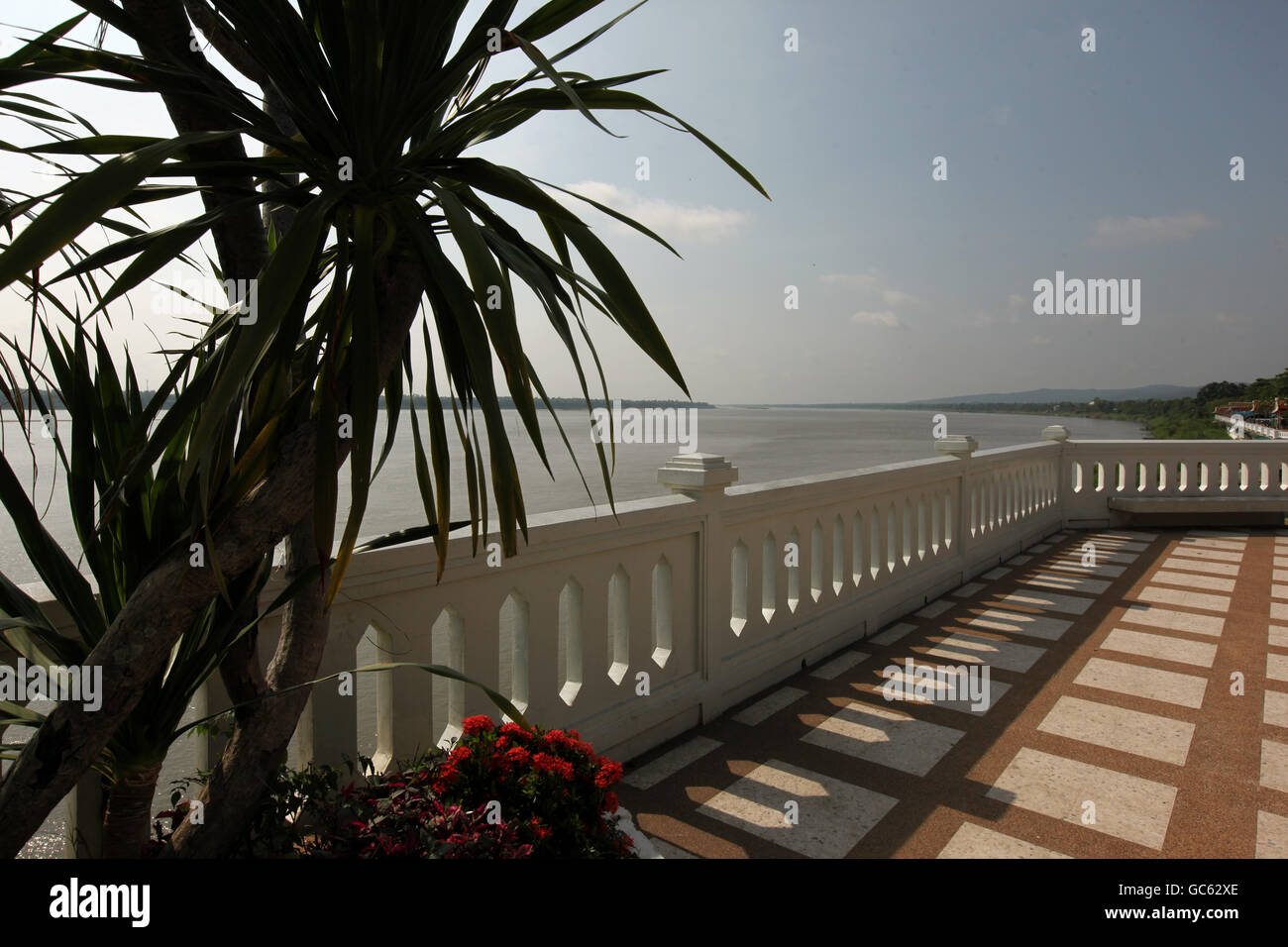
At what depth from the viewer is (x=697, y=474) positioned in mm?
3150

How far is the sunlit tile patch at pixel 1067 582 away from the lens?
5.65 m

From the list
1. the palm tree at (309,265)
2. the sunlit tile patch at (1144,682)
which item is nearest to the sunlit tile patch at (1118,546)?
the sunlit tile patch at (1144,682)

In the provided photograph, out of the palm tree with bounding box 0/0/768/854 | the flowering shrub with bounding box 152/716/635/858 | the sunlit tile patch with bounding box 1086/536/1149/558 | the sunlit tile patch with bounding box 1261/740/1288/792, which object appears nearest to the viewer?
the palm tree with bounding box 0/0/768/854

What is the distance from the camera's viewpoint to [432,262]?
107 centimetres

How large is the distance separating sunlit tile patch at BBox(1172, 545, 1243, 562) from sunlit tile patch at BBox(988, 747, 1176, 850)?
5.41m

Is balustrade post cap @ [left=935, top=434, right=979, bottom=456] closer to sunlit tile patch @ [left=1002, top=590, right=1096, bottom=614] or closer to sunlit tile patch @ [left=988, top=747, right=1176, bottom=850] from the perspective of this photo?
sunlit tile patch @ [left=1002, top=590, right=1096, bottom=614]

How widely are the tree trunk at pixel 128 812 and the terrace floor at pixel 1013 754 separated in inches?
57.5

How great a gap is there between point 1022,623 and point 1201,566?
Result: 3094 millimetres

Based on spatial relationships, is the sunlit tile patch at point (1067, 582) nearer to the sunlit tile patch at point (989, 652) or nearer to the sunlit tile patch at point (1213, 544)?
the sunlit tile patch at point (989, 652)

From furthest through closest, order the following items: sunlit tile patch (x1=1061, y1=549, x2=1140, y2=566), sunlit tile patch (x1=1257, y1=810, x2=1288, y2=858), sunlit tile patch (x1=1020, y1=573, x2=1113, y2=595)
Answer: sunlit tile patch (x1=1061, y1=549, x2=1140, y2=566) → sunlit tile patch (x1=1020, y1=573, x2=1113, y2=595) → sunlit tile patch (x1=1257, y1=810, x2=1288, y2=858)

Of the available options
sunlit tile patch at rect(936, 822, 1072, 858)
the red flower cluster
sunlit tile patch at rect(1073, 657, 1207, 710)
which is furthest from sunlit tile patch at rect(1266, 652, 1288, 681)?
the red flower cluster

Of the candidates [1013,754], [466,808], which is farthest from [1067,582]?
[466,808]

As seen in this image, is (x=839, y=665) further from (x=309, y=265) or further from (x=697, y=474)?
(x=309, y=265)

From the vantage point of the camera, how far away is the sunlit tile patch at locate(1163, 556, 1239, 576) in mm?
6262
